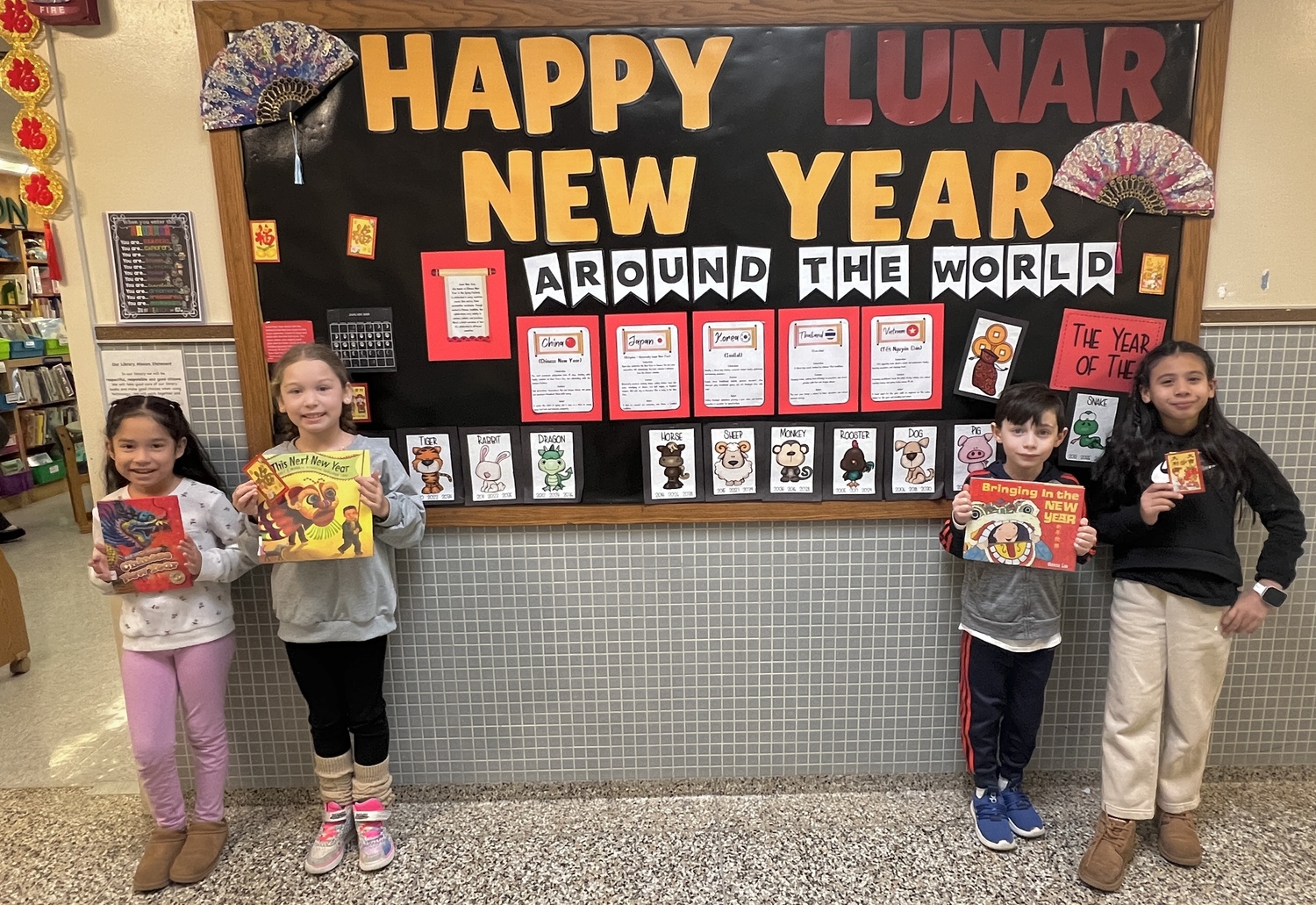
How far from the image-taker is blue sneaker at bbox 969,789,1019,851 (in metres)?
2.04

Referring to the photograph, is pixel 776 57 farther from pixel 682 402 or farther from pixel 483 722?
pixel 483 722

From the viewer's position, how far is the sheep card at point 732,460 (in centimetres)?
212

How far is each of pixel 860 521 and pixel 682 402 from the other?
635mm

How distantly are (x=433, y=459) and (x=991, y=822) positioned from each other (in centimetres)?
188

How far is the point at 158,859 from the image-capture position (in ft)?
6.54

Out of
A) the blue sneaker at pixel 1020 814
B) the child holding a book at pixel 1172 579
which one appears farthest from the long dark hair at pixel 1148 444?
the blue sneaker at pixel 1020 814

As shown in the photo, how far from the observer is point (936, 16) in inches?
75.8

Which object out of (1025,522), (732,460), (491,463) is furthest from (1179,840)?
(491,463)

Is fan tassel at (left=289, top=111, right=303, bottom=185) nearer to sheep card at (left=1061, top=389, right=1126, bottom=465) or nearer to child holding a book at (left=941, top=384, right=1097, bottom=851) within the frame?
child holding a book at (left=941, top=384, right=1097, bottom=851)

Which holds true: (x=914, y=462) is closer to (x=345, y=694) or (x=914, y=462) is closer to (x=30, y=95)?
(x=345, y=694)

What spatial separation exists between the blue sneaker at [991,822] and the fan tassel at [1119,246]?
1517mm

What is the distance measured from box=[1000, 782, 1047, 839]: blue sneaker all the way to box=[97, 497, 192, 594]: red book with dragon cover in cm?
233

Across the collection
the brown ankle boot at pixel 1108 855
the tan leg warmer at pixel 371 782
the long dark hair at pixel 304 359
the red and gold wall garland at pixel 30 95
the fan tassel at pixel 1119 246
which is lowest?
the brown ankle boot at pixel 1108 855

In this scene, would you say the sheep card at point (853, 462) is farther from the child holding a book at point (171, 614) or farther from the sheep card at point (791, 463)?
the child holding a book at point (171, 614)
